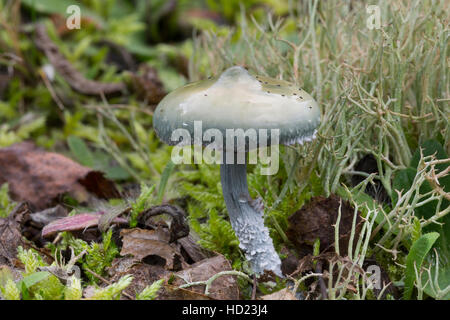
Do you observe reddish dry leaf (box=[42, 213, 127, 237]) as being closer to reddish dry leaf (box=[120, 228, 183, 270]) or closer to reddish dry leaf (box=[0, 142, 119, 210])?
reddish dry leaf (box=[120, 228, 183, 270])

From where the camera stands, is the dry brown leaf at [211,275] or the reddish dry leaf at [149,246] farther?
the reddish dry leaf at [149,246]

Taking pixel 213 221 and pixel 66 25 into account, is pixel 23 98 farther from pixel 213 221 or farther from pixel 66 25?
pixel 213 221

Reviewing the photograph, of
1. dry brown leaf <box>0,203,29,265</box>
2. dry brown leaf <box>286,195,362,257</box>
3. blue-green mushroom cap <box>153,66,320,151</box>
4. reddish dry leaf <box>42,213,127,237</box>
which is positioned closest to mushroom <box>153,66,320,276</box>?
blue-green mushroom cap <box>153,66,320,151</box>

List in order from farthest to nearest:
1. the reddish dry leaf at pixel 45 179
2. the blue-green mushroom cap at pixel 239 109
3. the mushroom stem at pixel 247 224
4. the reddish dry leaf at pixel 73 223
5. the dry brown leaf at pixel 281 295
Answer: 1. the reddish dry leaf at pixel 45 179
2. the reddish dry leaf at pixel 73 223
3. the mushroom stem at pixel 247 224
4. the dry brown leaf at pixel 281 295
5. the blue-green mushroom cap at pixel 239 109

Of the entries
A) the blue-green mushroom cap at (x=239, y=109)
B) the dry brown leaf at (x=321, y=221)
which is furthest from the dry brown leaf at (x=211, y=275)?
the blue-green mushroom cap at (x=239, y=109)

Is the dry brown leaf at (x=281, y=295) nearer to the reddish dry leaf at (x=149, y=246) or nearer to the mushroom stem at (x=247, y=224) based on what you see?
the mushroom stem at (x=247, y=224)

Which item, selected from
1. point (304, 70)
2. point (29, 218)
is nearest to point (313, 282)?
point (304, 70)
